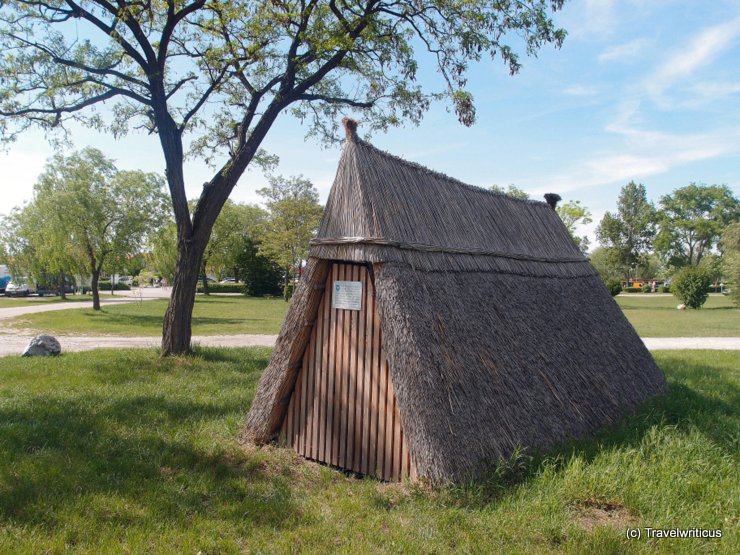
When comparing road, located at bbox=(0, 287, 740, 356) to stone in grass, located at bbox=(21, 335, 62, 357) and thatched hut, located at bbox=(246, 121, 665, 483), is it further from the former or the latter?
thatched hut, located at bbox=(246, 121, 665, 483)

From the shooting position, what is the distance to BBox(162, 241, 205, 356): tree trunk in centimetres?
1226

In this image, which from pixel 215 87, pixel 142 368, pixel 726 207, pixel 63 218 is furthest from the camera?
pixel 726 207

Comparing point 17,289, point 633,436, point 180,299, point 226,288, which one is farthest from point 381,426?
point 226,288

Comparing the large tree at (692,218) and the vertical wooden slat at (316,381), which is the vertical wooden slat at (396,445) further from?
the large tree at (692,218)

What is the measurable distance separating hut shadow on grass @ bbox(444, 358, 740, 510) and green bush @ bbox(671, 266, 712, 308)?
107 feet

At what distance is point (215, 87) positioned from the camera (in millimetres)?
13727

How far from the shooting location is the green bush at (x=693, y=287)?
124ft

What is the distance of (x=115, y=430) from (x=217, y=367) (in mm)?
4754

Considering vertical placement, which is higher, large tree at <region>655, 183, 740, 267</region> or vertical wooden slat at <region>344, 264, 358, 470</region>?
large tree at <region>655, 183, 740, 267</region>

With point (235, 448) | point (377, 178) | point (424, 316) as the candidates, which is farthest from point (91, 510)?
point (377, 178)

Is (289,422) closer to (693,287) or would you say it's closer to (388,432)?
(388,432)

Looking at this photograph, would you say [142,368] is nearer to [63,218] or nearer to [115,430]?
[115,430]

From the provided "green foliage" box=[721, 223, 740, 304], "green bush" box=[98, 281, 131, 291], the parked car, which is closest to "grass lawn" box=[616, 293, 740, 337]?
"green foliage" box=[721, 223, 740, 304]

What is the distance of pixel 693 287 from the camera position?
3775cm
